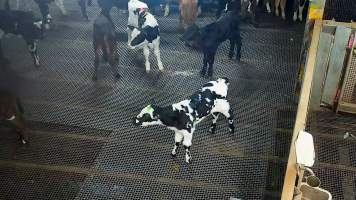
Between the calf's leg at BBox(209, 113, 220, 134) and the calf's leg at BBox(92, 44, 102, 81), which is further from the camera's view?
the calf's leg at BBox(92, 44, 102, 81)

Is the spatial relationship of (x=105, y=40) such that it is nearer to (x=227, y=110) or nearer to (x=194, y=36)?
(x=194, y=36)

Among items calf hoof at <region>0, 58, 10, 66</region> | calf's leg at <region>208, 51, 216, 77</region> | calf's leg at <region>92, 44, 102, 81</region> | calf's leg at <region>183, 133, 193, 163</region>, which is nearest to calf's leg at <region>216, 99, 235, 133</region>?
calf's leg at <region>183, 133, 193, 163</region>

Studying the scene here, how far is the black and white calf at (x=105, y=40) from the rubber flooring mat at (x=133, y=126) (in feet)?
1.12

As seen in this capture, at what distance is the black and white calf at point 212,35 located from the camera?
26.9ft

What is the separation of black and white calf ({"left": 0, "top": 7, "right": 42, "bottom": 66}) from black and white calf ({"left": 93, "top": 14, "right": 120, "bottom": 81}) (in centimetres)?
141

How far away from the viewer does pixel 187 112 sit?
628cm

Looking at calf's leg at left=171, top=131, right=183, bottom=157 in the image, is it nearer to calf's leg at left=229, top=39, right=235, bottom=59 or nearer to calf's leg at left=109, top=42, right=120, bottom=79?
calf's leg at left=109, top=42, right=120, bottom=79

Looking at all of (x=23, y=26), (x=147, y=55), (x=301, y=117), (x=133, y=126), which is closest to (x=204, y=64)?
(x=147, y=55)

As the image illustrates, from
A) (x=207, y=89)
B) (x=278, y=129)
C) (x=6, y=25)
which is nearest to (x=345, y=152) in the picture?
(x=278, y=129)

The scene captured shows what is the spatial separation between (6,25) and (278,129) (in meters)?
5.64

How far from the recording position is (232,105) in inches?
307

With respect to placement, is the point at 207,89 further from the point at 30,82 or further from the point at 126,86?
the point at 30,82

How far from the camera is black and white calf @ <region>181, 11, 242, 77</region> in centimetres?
820

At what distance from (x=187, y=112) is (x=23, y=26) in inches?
169
